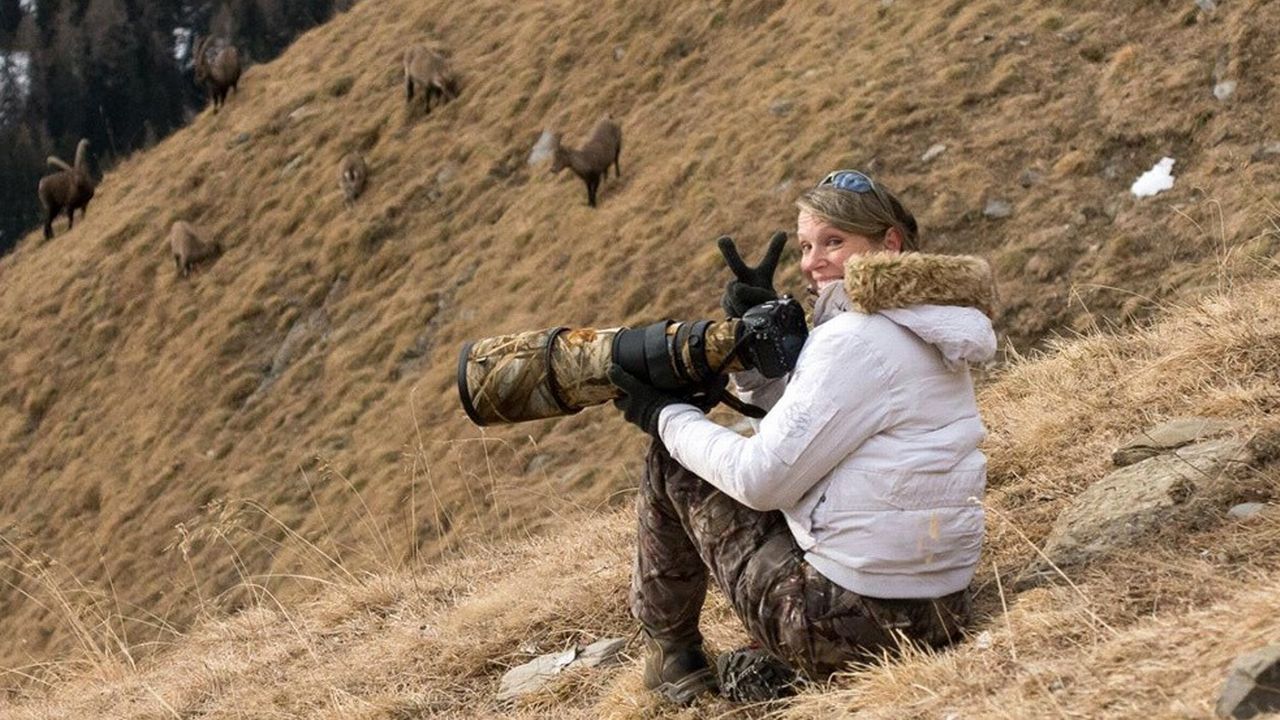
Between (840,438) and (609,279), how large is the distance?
12953 mm

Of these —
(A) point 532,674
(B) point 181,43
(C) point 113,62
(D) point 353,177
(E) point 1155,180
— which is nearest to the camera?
(A) point 532,674

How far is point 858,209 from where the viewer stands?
2908 mm

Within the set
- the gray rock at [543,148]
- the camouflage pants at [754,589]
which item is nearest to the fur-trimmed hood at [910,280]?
the camouflage pants at [754,589]

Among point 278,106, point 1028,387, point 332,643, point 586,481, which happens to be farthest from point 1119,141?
point 278,106

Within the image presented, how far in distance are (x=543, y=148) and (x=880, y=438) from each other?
17361 mm

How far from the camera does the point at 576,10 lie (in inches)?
862

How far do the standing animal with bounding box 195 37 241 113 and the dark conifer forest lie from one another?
91.1 ft

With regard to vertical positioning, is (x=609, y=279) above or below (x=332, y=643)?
below

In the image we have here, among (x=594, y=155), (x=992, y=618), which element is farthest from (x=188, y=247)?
(x=992, y=618)

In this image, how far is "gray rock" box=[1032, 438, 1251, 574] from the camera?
3074 millimetres

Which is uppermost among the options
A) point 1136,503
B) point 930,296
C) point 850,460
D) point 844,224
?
point 844,224

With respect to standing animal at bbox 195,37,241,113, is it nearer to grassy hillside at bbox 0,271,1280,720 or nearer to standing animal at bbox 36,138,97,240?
standing animal at bbox 36,138,97,240

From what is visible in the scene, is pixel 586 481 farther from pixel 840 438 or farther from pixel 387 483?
pixel 840 438

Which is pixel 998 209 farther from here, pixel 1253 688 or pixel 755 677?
pixel 1253 688
